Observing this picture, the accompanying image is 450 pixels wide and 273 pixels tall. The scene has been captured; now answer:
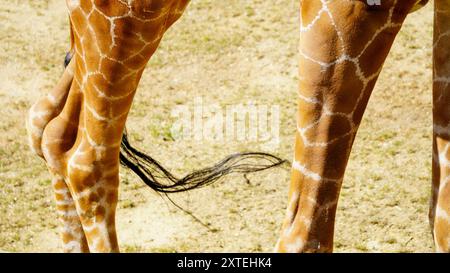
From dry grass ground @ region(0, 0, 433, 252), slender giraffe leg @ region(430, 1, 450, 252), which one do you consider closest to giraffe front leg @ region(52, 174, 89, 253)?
dry grass ground @ region(0, 0, 433, 252)

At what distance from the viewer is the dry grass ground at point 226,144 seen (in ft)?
12.6

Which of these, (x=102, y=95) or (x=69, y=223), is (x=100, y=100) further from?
(x=69, y=223)

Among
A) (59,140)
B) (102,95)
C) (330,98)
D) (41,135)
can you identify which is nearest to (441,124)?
(330,98)

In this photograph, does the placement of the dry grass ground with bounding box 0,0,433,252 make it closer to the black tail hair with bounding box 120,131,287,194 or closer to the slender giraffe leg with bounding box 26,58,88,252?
the black tail hair with bounding box 120,131,287,194

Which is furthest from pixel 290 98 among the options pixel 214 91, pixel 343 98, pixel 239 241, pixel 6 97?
pixel 343 98

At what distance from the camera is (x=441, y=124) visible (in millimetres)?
2654

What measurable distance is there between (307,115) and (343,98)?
0.13m

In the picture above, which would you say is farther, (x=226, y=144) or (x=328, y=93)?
(x=226, y=144)

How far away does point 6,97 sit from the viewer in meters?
4.99

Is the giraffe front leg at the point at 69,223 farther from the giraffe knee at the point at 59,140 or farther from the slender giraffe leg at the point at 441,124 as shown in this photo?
the slender giraffe leg at the point at 441,124

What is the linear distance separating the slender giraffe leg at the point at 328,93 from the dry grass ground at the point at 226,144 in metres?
1.27

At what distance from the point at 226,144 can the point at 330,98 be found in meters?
2.19

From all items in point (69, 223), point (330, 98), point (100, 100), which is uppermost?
point (330, 98)
